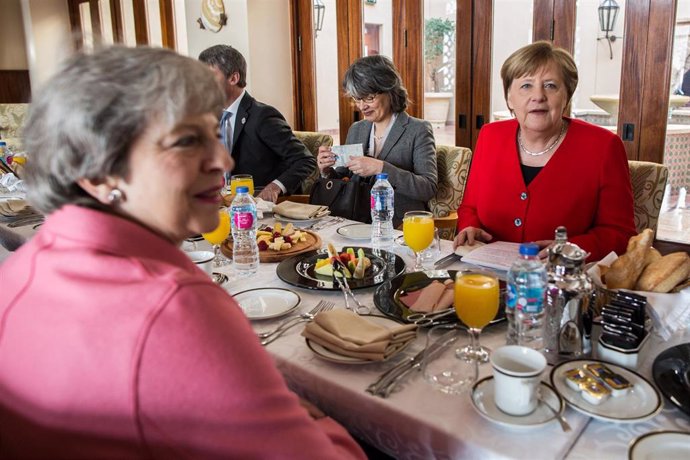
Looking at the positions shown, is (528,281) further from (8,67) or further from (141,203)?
(8,67)

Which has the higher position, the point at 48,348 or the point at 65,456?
the point at 48,348

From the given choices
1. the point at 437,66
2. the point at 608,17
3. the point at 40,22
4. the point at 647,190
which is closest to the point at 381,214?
the point at 647,190

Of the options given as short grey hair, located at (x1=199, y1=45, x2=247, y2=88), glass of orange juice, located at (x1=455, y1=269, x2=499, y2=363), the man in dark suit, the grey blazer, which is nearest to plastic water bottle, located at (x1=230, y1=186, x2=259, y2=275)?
glass of orange juice, located at (x1=455, y1=269, x2=499, y2=363)

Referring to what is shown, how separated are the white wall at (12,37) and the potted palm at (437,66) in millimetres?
6378

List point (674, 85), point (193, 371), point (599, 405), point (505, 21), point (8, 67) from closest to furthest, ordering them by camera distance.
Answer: point (193, 371) → point (599, 405) → point (674, 85) → point (505, 21) → point (8, 67)

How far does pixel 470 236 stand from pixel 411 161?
919mm

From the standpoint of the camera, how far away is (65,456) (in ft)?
2.21

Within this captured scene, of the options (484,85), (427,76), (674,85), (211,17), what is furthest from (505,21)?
(211,17)

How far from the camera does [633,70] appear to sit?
279 cm

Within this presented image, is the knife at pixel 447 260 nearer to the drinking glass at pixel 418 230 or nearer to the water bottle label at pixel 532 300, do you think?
the drinking glass at pixel 418 230

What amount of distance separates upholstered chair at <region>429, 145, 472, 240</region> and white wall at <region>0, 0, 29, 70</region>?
23.4ft

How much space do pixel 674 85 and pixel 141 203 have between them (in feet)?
9.10

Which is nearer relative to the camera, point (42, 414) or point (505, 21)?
point (42, 414)

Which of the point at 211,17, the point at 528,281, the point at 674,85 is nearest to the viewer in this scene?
the point at 528,281
